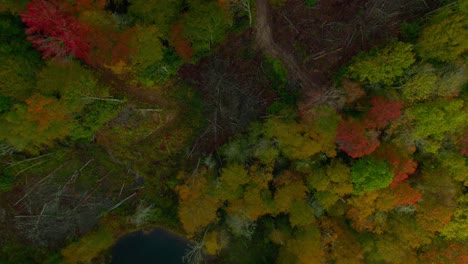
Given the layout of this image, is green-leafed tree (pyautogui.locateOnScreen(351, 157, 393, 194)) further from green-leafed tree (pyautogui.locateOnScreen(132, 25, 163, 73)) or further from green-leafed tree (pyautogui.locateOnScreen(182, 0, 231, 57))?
green-leafed tree (pyautogui.locateOnScreen(132, 25, 163, 73))

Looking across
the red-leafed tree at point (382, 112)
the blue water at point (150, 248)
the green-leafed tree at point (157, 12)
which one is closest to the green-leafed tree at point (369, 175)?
the red-leafed tree at point (382, 112)

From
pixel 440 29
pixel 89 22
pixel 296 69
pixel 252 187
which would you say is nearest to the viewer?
pixel 89 22

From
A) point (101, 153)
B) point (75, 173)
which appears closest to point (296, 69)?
point (101, 153)

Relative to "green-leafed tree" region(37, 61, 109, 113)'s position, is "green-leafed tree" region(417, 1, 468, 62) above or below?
below

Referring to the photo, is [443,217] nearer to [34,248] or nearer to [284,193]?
[284,193]

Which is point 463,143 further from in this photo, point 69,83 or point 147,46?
point 69,83

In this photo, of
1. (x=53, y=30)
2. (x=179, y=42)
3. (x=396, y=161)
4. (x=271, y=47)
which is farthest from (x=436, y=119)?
→ (x=53, y=30)

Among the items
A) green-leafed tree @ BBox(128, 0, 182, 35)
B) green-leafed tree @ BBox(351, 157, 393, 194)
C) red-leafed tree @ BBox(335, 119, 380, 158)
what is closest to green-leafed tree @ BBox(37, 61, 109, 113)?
green-leafed tree @ BBox(128, 0, 182, 35)
